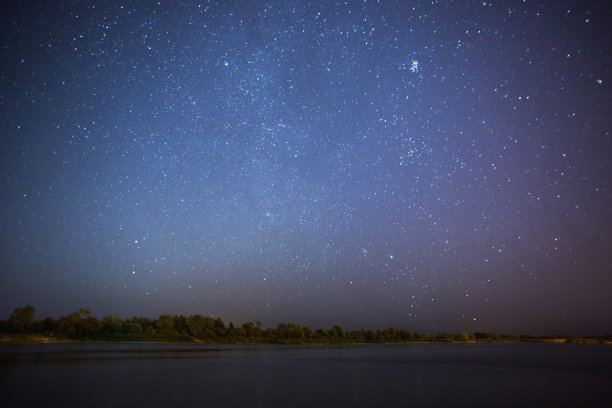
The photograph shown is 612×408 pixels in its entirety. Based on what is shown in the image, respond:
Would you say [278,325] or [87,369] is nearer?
[87,369]

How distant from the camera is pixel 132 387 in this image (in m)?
25.2

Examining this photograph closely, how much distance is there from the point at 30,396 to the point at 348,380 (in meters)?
19.3

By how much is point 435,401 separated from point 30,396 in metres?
19.8

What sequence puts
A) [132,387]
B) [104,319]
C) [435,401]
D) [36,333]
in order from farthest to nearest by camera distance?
[104,319]
[36,333]
[132,387]
[435,401]

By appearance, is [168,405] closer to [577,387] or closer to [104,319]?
[577,387]

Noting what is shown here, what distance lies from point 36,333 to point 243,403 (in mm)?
97086

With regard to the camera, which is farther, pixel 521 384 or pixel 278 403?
pixel 521 384

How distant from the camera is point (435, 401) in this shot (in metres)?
22.4

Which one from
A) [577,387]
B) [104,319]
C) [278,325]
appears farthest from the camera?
[278,325]

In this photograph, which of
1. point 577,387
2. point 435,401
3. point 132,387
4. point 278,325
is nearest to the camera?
point 435,401

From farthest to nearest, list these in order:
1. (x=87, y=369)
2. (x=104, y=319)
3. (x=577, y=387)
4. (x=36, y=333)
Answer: (x=104, y=319)
(x=36, y=333)
(x=87, y=369)
(x=577, y=387)

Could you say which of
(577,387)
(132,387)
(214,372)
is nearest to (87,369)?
(214,372)

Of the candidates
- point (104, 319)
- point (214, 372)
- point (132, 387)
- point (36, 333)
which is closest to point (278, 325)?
point (104, 319)

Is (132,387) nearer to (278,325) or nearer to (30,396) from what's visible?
(30,396)
